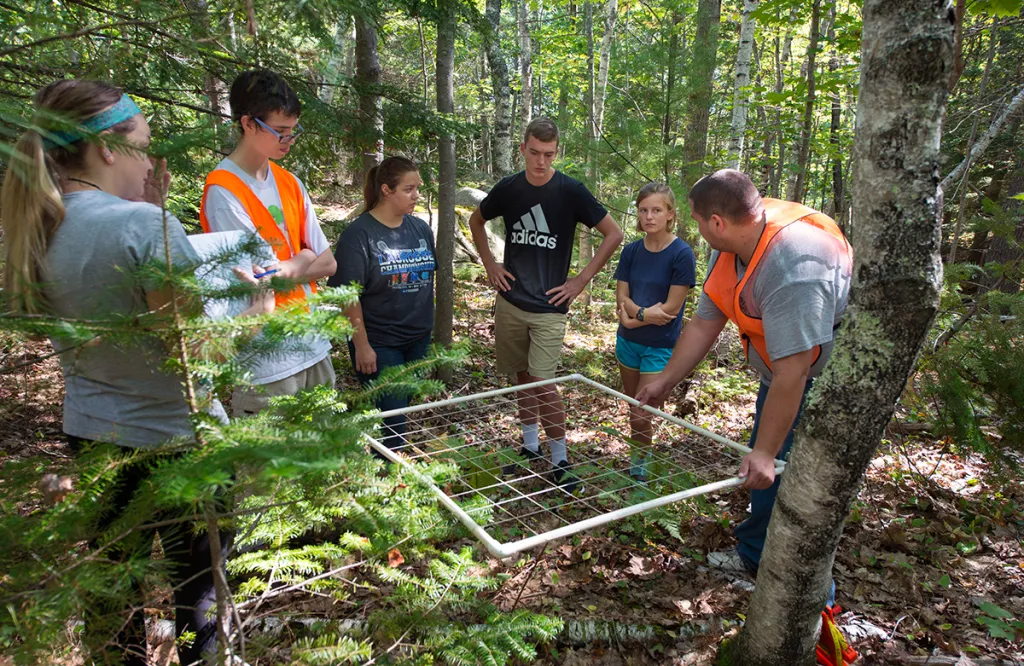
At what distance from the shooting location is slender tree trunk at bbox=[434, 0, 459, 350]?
174 inches

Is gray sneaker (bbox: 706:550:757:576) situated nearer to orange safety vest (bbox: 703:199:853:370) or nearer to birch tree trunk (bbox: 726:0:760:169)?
orange safety vest (bbox: 703:199:853:370)

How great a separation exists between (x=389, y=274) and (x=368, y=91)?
4.97ft

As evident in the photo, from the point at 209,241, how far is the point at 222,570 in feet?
3.02

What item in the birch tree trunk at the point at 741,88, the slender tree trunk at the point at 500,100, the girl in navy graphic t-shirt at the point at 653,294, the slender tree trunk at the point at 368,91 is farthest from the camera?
Result: the slender tree trunk at the point at 500,100

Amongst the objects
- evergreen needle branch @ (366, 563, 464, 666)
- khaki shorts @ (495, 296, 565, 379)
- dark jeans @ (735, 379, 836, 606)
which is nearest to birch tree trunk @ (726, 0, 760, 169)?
khaki shorts @ (495, 296, 565, 379)

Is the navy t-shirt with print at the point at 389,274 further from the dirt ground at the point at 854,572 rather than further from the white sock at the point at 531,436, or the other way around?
the dirt ground at the point at 854,572

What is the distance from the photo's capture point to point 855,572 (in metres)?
3.00

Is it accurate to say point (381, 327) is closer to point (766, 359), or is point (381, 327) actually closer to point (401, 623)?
point (401, 623)

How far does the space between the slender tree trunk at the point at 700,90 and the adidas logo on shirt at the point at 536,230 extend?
251 cm

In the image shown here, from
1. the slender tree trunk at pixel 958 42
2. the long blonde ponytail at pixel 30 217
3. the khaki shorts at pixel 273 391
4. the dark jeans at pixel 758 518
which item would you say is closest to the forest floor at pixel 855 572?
the dark jeans at pixel 758 518

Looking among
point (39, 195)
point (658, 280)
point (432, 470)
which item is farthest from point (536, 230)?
point (39, 195)

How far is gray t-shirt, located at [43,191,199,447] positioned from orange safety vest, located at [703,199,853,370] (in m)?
2.01

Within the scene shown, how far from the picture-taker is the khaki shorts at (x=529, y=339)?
3.80 m

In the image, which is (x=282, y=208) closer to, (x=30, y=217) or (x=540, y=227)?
(x=30, y=217)
